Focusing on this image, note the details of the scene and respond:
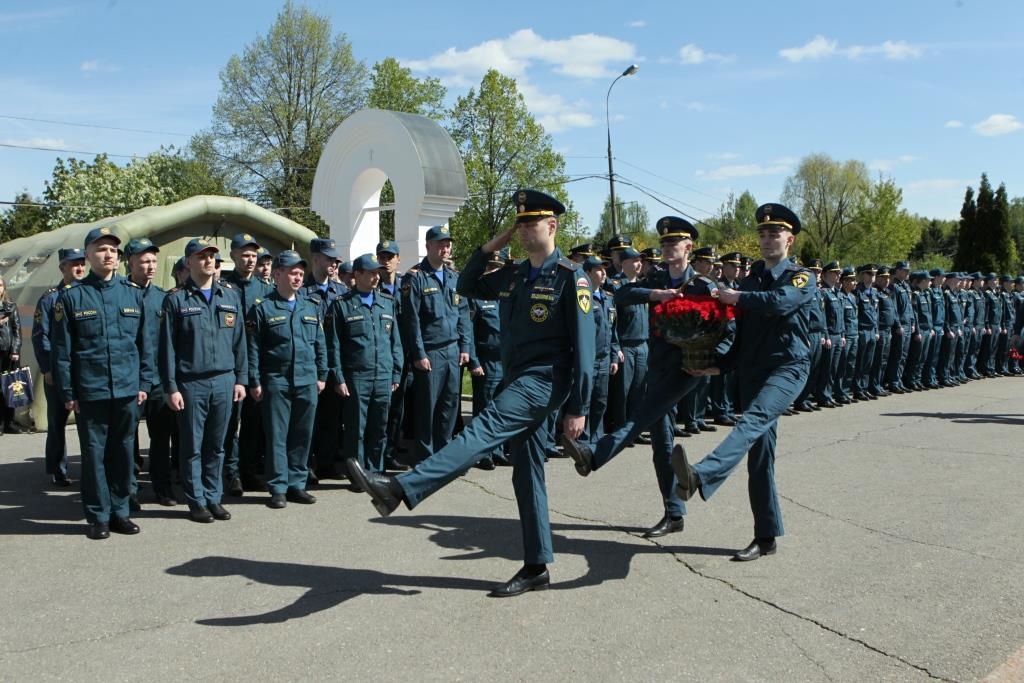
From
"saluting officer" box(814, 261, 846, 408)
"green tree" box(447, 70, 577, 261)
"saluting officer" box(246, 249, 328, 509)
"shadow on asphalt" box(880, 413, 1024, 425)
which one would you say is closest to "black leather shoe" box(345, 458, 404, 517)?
"saluting officer" box(246, 249, 328, 509)

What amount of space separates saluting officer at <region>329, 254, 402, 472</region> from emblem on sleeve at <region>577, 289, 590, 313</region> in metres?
3.27

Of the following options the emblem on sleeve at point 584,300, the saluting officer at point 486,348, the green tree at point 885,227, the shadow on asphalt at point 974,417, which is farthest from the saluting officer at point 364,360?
the green tree at point 885,227

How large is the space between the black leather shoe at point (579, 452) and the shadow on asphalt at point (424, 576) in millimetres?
647

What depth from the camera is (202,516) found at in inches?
247

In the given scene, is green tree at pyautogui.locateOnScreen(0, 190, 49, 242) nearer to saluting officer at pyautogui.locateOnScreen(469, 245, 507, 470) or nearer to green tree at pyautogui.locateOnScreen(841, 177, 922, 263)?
saluting officer at pyautogui.locateOnScreen(469, 245, 507, 470)

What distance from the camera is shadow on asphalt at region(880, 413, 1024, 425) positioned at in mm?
11367

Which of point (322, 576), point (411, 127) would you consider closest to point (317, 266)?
point (322, 576)

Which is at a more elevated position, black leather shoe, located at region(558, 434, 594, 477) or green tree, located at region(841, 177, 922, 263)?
green tree, located at region(841, 177, 922, 263)

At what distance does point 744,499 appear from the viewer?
22.3ft

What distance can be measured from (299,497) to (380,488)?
10.4 feet

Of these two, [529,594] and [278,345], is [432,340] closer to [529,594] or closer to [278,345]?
[278,345]

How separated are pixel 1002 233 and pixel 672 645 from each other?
46095mm

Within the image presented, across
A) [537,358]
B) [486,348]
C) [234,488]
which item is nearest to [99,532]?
[234,488]

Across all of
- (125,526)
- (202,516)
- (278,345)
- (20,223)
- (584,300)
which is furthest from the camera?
(20,223)
